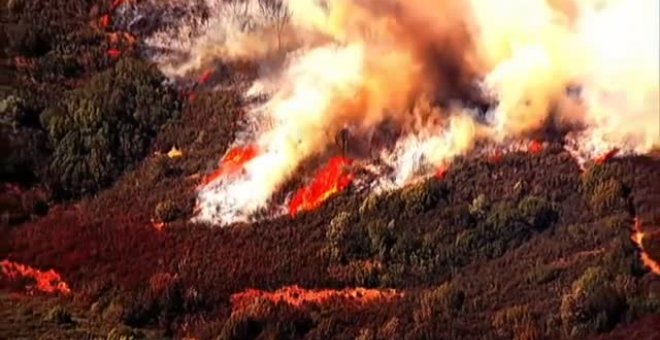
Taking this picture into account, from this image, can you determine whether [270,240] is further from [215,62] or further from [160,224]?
[215,62]

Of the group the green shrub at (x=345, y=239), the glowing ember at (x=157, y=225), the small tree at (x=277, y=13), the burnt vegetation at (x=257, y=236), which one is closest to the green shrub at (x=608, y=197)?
the burnt vegetation at (x=257, y=236)

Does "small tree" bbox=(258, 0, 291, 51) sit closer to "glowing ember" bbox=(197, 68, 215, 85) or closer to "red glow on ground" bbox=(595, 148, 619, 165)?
"glowing ember" bbox=(197, 68, 215, 85)

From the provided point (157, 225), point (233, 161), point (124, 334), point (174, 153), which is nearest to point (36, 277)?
point (157, 225)

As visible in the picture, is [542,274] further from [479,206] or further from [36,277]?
[36,277]

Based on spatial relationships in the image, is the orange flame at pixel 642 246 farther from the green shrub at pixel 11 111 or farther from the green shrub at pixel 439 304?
the green shrub at pixel 11 111

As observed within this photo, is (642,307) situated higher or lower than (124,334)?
higher

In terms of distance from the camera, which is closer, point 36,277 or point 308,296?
point 308,296

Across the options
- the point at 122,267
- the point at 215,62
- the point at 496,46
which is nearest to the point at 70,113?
the point at 215,62
